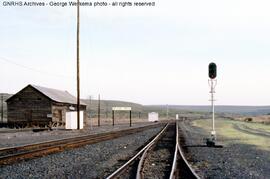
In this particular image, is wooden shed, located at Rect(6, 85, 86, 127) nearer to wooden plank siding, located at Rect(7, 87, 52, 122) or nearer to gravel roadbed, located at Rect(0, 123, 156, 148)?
wooden plank siding, located at Rect(7, 87, 52, 122)

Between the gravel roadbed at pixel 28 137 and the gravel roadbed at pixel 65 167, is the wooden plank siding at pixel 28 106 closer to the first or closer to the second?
the gravel roadbed at pixel 28 137

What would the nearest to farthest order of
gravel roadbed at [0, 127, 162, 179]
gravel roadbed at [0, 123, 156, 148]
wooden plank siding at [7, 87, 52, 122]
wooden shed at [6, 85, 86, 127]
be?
gravel roadbed at [0, 127, 162, 179], gravel roadbed at [0, 123, 156, 148], wooden shed at [6, 85, 86, 127], wooden plank siding at [7, 87, 52, 122]

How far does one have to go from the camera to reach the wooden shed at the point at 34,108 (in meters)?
56.7

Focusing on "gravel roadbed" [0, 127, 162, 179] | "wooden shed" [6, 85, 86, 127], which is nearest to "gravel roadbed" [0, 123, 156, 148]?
"gravel roadbed" [0, 127, 162, 179]

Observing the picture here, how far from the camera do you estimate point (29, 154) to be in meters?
16.0

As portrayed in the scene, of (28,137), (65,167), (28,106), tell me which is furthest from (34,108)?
(65,167)

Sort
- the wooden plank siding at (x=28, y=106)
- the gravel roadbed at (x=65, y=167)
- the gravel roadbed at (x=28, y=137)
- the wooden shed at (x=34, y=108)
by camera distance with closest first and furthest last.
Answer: the gravel roadbed at (x=65, y=167), the gravel roadbed at (x=28, y=137), the wooden shed at (x=34, y=108), the wooden plank siding at (x=28, y=106)

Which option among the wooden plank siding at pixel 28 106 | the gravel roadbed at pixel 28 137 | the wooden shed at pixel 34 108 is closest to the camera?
the gravel roadbed at pixel 28 137

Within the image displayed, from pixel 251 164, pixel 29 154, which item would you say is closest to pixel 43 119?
pixel 29 154

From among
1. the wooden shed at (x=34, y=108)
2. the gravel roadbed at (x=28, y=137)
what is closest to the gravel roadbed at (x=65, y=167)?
the gravel roadbed at (x=28, y=137)

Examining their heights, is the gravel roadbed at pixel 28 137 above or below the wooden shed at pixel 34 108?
below

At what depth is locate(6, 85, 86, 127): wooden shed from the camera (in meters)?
56.7

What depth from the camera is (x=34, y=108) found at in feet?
188

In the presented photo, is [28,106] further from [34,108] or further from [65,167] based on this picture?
[65,167]
